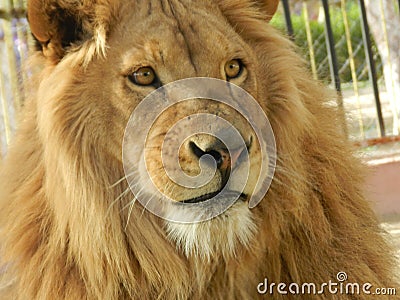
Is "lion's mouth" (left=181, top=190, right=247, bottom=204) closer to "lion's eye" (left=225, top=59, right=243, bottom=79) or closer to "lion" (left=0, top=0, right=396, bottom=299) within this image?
"lion" (left=0, top=0, right=396, bottom=299)

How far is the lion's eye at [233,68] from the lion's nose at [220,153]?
333 millimetres

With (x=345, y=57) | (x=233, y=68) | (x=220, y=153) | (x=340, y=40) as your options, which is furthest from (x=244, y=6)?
(x=345, y=57)

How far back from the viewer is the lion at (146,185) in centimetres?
217

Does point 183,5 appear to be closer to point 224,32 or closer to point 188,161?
point 224,32

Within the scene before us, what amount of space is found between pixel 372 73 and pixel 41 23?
372 centimetres

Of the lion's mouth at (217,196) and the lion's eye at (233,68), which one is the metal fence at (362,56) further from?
the lion's mouth at (217,196)

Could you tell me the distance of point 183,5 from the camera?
2.34 meters

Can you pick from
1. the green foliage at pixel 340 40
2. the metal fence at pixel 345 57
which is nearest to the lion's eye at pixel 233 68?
the metal fence at pixel 345 57

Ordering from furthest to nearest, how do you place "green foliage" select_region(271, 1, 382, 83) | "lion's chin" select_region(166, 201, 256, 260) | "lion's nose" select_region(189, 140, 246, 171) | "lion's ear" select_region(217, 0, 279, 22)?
"green foliage" select_region(271, 1, 382, 83), "lion's ear" select_region(217, 0, 279, 22), "lion's chin" select_region(166, 201, 256, 260), "lion's nose" select_region(189, 140, 246, 171)

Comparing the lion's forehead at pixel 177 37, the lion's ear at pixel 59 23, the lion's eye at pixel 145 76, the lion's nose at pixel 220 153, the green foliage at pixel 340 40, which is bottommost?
the green foliage at pixel 340 40

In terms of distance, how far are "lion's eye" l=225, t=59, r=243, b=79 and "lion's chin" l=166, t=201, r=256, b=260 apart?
0.40 metres

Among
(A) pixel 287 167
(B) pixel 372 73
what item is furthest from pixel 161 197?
(B) pixel 372 73

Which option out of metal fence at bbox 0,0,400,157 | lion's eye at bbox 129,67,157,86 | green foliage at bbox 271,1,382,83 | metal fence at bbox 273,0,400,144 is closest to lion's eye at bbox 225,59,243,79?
lion's eye at bbox 129,67,157,86

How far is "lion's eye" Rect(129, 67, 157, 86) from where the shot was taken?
86.1 inches
